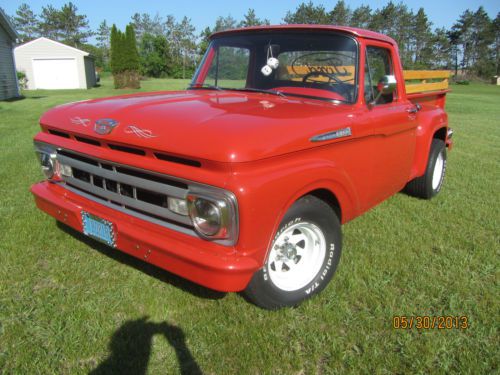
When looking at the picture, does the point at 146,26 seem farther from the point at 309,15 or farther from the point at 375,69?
the point at 375,69

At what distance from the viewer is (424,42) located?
60.0 m

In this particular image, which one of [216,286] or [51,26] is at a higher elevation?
[51,26]

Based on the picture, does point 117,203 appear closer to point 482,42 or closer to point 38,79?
point 38,79

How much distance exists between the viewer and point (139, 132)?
7.53 feet

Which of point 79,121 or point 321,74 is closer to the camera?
point 79,121

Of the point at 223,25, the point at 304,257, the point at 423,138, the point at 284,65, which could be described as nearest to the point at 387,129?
the point at 284,65

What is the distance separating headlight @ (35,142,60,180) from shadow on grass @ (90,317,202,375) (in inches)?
49.5

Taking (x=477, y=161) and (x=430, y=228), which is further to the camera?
(x=477, y=161)

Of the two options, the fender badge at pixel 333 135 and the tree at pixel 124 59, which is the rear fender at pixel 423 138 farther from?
the tree at pixel 124 59

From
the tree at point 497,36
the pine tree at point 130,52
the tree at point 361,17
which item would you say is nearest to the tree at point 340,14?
the tree at point 361,17

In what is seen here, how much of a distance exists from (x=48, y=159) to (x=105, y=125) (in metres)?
0.81

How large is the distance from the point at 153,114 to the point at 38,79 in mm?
35206

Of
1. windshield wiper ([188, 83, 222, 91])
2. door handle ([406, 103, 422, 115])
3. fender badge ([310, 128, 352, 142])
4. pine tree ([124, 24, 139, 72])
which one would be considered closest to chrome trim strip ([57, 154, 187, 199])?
fender badge ([310, 128, 352, 142])

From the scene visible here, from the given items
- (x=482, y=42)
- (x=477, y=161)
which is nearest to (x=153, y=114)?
(x=477, y=161)
